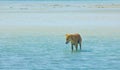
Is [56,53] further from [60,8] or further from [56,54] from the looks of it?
[60,8]

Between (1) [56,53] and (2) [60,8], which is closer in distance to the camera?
(1) [56,53]

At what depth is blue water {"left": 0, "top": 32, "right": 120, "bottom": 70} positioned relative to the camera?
52.3 feet

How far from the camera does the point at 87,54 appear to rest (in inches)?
731

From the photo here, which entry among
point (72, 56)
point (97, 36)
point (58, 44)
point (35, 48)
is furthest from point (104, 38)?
point (72, 56)

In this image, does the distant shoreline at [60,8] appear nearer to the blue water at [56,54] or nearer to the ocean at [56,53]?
the ocean at [56,53]

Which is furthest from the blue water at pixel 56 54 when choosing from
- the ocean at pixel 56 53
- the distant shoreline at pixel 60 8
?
the distant shoreline at pixel 60 8

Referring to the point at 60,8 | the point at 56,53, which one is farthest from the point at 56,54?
the point at 60,8

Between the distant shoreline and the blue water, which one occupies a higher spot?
the blue water

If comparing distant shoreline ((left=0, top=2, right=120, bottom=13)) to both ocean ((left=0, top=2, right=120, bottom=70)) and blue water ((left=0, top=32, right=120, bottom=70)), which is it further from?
blue water ((left=0, top=32, right=120, bottom=70))

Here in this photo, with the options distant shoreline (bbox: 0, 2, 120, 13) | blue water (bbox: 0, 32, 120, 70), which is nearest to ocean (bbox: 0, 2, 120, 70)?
blue water (bbox: 0, 32, 120, 70)

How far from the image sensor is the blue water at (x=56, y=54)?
15.9 metres

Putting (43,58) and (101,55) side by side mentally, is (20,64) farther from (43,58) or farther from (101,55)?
(101,55)

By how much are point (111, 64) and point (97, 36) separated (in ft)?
31.0

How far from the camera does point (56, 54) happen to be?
18.6 metres
